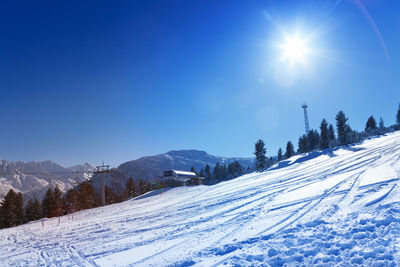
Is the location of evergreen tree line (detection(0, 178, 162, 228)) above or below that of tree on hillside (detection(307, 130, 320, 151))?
below

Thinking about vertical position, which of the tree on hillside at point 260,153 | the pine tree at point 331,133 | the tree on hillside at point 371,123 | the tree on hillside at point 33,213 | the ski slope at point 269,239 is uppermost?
the tree on hillside at point 371,123

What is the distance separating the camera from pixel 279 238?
247 inches

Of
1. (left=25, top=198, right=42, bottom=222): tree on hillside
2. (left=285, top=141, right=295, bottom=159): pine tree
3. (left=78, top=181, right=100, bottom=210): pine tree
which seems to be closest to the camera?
(left=25, top=198, right=42, bottom=222): tree on hillside

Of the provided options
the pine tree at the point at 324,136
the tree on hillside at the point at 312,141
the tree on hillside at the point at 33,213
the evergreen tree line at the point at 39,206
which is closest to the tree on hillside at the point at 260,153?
the pine tree at the point at 324,136

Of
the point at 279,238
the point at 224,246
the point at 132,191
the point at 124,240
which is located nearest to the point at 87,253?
the point at 124,240

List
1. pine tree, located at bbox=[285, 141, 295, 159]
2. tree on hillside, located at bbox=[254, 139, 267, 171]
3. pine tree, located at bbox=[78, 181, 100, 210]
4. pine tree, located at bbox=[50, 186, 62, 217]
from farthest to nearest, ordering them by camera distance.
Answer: pine tree, located at bbox=[285, 141, 295, 159]
tree on hillside, located at bbox=[254, 139, 267, 171]
pine tree, located at bbox=[78, 181, 100, 210]
pine tree, located at bbox=[50, 186, 62, 217]

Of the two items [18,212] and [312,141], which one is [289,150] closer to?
[312,141]

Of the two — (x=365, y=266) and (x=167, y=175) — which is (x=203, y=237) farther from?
(x=167, y=175)

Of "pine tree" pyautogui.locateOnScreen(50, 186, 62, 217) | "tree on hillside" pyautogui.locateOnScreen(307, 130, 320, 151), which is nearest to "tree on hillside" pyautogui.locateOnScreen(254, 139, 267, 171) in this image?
"tree on hillside" pyautogui.locateOnScreen(307, 130, 320, 151)

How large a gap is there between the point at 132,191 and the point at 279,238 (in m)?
64.2

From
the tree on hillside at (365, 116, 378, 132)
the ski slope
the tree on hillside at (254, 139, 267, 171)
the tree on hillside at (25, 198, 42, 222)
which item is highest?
the tree on hillside at (365, 116, 378, 132)

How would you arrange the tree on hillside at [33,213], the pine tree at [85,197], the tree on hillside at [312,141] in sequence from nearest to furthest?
1. the tree on hillside at [33,213]
2. the pine tree at [85,197]
3. the tree on hillside at [312,141]

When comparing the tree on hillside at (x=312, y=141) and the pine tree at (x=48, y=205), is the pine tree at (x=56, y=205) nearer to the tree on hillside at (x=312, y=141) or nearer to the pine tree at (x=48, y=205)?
the pine tree at (x=48, y=205)

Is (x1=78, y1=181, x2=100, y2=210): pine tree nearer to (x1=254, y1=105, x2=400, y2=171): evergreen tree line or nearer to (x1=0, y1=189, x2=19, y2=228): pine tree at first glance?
(x1=0, y1=189, x2=19, y2=228): pine tree
